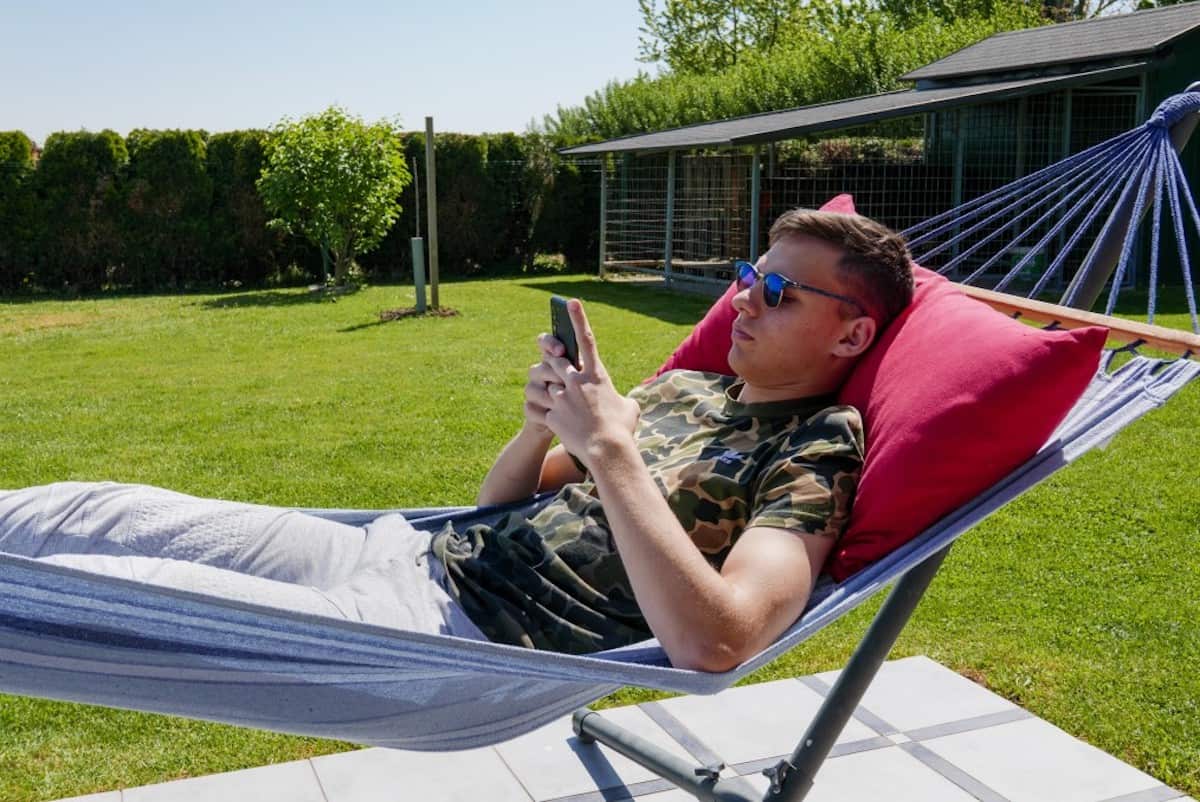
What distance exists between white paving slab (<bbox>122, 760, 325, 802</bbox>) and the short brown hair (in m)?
1.50

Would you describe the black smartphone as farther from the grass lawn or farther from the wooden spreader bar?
the grass lawn

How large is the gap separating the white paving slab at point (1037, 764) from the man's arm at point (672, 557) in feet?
3.58

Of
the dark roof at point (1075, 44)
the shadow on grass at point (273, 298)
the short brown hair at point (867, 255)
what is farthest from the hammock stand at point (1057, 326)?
the shadow on grass at point (273, 298)

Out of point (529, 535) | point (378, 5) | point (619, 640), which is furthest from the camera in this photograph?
point (378, 5)

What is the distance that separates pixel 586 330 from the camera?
1.79 m

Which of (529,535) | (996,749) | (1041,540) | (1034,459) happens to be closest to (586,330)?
(529,535)

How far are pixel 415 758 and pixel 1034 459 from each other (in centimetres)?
153

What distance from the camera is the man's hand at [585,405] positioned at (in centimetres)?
175

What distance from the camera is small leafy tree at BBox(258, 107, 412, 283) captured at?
13031 millimetres

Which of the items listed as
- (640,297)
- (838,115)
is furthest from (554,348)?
(838,115)

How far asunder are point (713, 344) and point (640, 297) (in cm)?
993

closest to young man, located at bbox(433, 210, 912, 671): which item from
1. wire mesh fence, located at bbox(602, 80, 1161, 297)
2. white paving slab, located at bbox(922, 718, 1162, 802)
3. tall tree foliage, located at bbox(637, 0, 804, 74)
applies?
white paving slab, located at bbox(922, 718, 1162, 802)

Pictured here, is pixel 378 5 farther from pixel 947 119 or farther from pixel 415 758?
pixel 415 758

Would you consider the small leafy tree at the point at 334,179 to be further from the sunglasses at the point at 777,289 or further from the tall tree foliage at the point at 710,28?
the tall tree foliage at the point at 710,28
